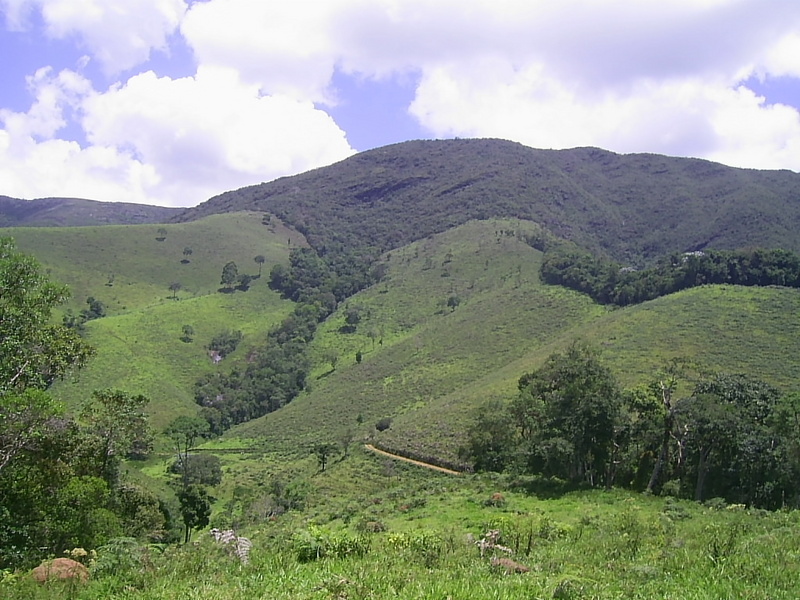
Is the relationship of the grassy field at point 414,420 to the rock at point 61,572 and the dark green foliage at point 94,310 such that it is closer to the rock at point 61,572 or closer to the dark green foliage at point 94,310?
the rock at point 61,572

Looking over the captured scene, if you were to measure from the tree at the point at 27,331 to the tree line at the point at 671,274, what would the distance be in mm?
84773

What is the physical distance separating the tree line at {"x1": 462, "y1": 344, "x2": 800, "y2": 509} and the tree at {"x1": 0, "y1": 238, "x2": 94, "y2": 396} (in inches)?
878

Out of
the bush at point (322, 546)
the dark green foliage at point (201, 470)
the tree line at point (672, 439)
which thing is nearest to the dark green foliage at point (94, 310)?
the dark green foliage at point (201, 470)

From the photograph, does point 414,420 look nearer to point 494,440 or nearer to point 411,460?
point 411,460

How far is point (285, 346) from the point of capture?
357 ft

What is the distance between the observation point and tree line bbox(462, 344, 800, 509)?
2627 centimetres

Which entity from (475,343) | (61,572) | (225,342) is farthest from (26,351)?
(225,342)

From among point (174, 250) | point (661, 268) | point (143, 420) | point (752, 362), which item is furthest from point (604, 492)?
point (174, 250)

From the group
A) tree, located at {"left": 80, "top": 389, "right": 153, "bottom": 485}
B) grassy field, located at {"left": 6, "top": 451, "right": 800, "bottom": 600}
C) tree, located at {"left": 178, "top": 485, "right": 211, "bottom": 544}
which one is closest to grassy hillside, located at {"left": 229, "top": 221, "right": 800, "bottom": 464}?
tree, located at {"left": 178, "top": 485, "right": 211, "bottom": 544}

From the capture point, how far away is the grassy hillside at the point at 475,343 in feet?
184

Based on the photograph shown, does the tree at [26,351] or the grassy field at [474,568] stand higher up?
the tree at [26,351]

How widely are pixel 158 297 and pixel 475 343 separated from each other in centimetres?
7645

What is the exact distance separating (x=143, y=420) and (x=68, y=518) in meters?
6.91

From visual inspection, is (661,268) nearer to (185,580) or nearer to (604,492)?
(604,492)
